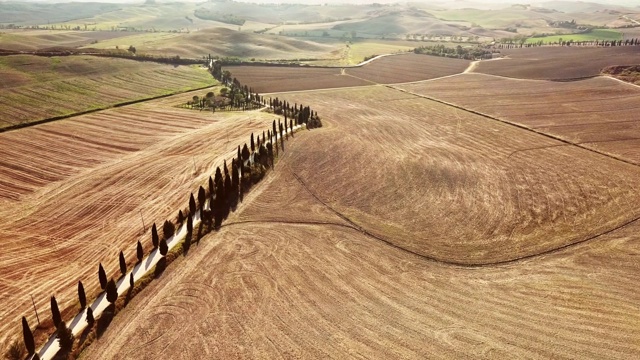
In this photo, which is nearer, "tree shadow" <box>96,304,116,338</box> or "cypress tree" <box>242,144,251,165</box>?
"tree shadow" <box>96,304,116,338</box>

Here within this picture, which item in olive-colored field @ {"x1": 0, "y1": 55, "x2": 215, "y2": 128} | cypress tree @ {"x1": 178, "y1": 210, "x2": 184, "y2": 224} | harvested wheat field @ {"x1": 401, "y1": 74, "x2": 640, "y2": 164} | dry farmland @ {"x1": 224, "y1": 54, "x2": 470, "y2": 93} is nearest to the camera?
cypress tree @ {"x1": 178, "y1": 210, "x2": 184, "y2": 224}

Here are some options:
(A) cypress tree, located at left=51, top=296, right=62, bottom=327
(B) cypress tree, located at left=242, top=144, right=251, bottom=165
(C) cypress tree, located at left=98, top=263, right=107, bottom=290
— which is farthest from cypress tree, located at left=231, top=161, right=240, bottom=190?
(A) cypress tree, located at left=51, top=296, right=62, bottom=327

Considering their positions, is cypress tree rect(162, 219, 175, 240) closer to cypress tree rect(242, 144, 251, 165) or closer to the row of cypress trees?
the row of cypress trees

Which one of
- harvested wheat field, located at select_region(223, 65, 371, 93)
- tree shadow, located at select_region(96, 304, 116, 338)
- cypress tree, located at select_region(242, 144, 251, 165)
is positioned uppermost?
harvested wheat field, located at select_region(223, 65, 371, 93)

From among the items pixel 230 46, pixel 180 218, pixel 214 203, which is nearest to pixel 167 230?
pixel 180 218

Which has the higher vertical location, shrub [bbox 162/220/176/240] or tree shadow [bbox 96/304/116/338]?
shrub [bbox 162/220/176/240]

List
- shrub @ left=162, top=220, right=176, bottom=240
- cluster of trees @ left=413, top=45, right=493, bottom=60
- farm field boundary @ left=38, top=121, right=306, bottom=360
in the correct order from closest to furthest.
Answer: farm field boundary @ left=38, top=121, right=306, bottom=360 → shrub @ left=162, top=220, right=176, bottom=240 → cluster of trees @ left=413, top=45, right=493, bottom=60
